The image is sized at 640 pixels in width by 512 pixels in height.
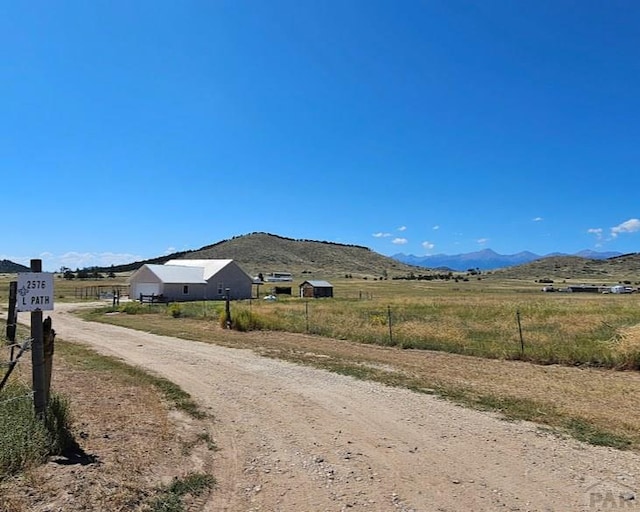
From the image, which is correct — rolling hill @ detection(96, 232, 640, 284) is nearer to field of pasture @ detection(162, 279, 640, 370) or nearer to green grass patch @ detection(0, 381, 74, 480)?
field of pasture @ detection(162, 279, 640, 370)

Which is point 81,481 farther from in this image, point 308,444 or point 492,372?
point 492,372

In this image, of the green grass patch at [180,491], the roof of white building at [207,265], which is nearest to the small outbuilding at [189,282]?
the roof of white building at [207,265]

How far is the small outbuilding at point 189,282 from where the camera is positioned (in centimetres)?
5784

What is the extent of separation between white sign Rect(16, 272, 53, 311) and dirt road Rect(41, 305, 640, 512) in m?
2.88

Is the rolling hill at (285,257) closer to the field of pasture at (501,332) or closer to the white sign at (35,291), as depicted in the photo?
the field of pasture at (501,332)

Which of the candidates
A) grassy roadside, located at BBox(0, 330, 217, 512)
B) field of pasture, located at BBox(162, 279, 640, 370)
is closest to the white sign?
grassy roadside, located at BBox(0, 330, 217, 512)

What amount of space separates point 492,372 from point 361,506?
329 inches

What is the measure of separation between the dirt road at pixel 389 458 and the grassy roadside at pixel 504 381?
0.68m

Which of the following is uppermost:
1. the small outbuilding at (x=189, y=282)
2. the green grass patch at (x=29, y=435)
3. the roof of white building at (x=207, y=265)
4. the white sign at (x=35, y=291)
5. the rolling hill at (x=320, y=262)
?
the rolling hill at (x=320, y=262)

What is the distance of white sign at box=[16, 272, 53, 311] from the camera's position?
232 inches

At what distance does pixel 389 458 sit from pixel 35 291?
4.75 m

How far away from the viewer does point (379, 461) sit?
6031mm

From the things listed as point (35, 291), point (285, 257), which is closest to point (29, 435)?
point (35, 291)

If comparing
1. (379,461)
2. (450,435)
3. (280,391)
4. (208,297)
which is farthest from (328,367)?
(208,297)
